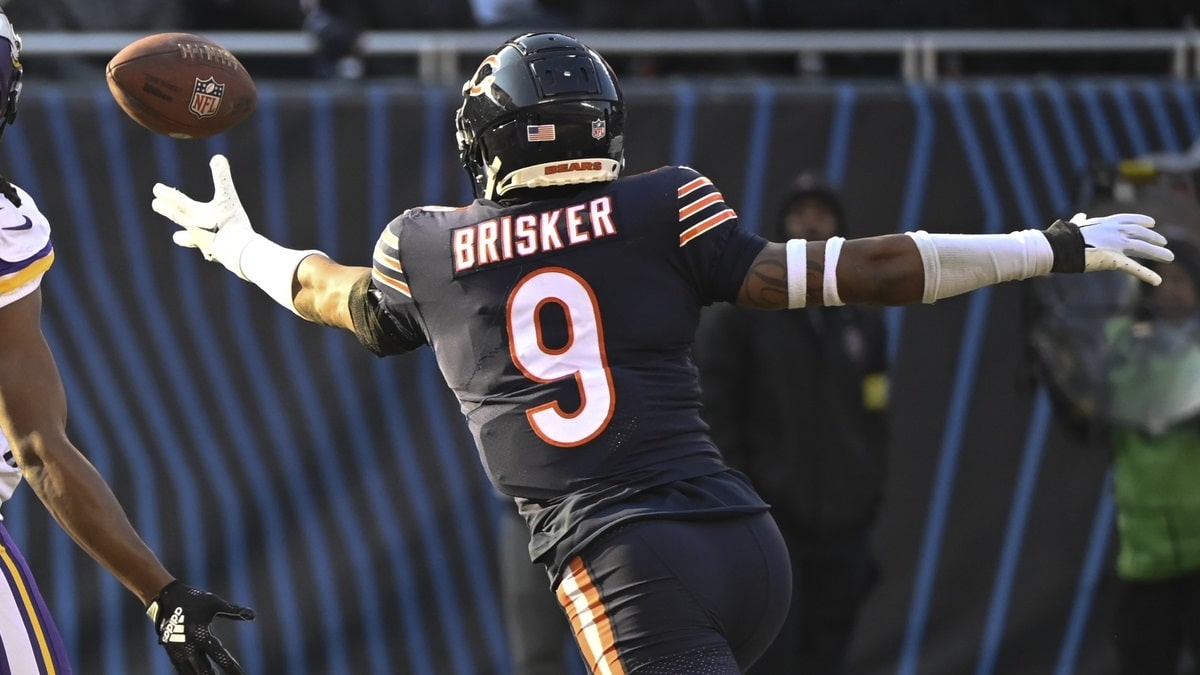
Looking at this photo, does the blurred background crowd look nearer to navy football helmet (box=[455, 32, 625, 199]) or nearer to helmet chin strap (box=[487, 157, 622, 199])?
navy football helmet (box=[455, 32, 625, 199])

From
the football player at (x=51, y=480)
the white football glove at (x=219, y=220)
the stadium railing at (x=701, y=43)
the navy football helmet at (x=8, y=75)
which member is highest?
the stadium railing at (x=701, y=43)

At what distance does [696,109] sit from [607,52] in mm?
420

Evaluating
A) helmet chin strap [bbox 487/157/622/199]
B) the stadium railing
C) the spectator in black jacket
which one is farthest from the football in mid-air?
the stadium railing

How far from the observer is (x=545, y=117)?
10.5 feet

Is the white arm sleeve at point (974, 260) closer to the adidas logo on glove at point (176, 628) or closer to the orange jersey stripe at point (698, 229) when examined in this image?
the orange jersey stripe at point (698, 229)

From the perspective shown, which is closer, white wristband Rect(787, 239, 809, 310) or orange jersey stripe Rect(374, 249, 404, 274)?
white wristband Rect(787, 239, 809, 310)

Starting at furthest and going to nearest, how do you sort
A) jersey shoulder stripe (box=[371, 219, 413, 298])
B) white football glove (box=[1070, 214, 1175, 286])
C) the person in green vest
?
1. the person in green vest
2. jersey shoulder stripe (box=[371, 219, 413, 298])
3. white football glove (box=[1070, 214, 1175, 286])

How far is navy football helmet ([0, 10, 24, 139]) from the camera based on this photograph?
10.1 feet

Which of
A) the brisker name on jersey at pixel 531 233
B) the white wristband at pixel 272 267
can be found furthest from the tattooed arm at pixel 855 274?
the white wristband at pixel 272 267

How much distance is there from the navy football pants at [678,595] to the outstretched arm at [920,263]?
41 centimetres

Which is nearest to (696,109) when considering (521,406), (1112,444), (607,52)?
(607,52)

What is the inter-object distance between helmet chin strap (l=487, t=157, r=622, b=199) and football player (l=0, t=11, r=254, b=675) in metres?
0.83

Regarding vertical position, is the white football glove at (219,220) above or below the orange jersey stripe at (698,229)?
above

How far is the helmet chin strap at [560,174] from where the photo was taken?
3.19 meters
